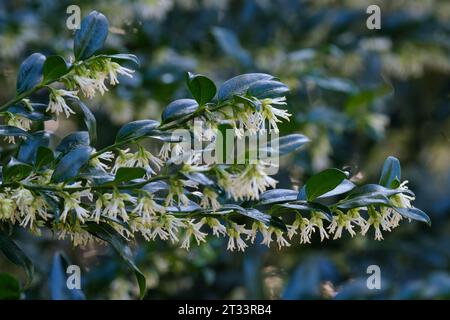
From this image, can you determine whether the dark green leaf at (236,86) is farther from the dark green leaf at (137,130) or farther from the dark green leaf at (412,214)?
the dark green leaf at (412,214)

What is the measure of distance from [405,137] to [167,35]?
1.59 meters

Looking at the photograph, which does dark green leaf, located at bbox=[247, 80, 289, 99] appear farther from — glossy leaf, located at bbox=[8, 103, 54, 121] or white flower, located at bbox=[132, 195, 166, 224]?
glossy leaf, located at bbox=[8, 103, 54, 121]

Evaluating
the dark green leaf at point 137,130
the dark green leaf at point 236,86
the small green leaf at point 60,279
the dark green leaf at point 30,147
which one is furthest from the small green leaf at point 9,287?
the dark green leaf at point 236,86

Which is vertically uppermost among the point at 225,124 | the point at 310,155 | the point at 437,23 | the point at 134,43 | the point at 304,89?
the point at 437,23

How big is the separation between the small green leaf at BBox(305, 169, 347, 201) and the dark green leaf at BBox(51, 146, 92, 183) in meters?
0.22

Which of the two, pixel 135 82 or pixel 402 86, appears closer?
pixel 135 82

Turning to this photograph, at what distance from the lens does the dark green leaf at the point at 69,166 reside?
0.76 metres

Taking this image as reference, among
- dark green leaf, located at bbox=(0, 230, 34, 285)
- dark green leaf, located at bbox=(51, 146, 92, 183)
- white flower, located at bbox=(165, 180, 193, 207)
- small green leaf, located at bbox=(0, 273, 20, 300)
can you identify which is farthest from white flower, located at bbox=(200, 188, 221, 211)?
small green leaf, located at bbox=(0, 273, 20, 300)

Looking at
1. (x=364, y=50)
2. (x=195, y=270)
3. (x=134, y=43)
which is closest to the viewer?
(x=195, y=270)

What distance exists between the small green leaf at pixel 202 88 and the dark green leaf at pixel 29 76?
18 cm

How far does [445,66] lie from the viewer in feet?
8.87

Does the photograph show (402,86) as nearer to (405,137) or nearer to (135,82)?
(405,137)

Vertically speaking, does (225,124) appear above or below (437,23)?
below
